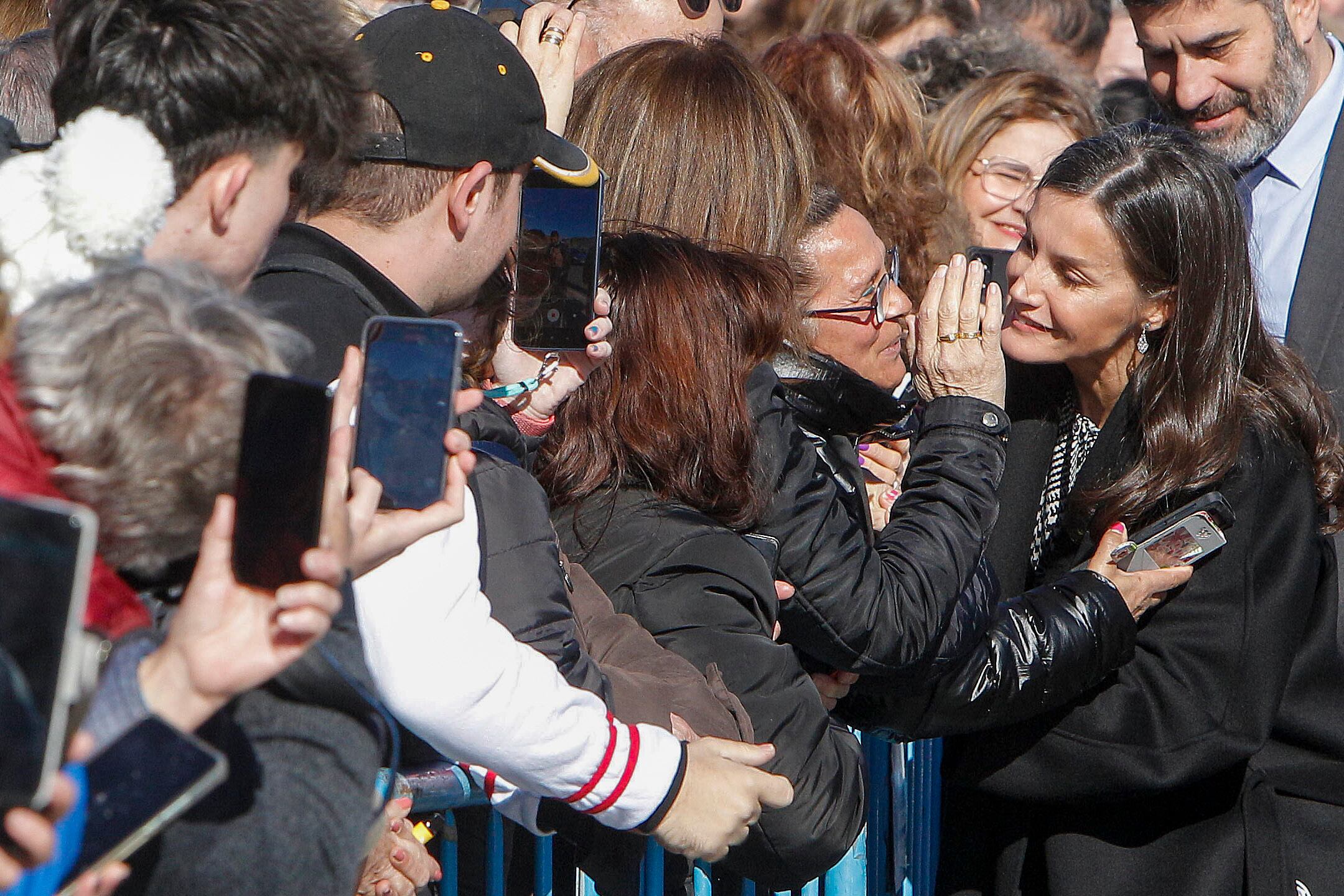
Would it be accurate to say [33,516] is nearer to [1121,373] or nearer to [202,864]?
[202,864]

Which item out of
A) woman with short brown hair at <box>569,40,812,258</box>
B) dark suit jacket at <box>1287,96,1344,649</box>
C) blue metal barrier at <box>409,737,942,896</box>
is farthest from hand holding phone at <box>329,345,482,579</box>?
dark suit jacket at <box>1287,96,1344,649</box>

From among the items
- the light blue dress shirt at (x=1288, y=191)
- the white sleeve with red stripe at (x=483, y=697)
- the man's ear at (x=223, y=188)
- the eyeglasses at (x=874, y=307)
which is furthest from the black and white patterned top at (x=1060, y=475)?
the man's ear at (x=223, y=188)

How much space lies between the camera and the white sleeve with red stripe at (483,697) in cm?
152

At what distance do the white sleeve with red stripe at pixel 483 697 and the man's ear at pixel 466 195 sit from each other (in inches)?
19.2

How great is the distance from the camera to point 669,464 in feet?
6.88

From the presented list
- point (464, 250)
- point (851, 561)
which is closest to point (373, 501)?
point (464, 250)

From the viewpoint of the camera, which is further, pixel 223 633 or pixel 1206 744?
pixel 1206 744

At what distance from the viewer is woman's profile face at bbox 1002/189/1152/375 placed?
107 inches

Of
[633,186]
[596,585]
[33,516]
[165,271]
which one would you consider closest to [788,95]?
[633,186]

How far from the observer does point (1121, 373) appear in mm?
2822

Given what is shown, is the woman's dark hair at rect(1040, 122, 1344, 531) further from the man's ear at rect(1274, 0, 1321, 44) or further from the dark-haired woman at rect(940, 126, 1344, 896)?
the man's ear at rect(1274, 0, 1321, 44)

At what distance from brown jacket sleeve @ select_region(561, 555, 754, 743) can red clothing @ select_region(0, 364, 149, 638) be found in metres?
0.86

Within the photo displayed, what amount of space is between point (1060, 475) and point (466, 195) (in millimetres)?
1553

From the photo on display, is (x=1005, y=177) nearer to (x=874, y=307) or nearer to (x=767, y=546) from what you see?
(x=874, y=307)
